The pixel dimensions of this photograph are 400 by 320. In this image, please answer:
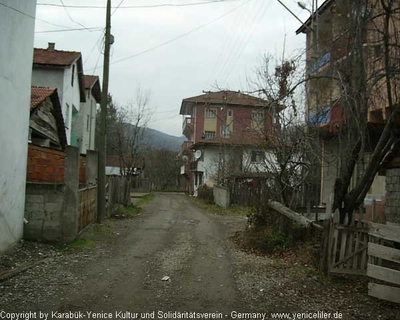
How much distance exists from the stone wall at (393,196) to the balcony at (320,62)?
116 inches

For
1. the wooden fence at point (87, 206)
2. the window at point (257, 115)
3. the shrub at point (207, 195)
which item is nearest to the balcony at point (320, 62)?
the window at point (257, 115)

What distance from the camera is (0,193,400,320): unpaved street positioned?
621 centimetres

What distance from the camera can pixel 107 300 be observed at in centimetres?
642

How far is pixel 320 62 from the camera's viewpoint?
9.27m

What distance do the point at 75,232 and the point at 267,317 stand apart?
6655mm

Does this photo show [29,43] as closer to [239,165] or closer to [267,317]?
[267,317]

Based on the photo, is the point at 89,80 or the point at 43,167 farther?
the point at 89,80

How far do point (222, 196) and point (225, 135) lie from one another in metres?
8.10

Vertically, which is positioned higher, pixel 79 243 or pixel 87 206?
pixel 87 206

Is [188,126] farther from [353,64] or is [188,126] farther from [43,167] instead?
[353,64]

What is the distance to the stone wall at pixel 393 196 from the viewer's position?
32.8 ft

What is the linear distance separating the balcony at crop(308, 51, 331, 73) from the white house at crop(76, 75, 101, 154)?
24805mm

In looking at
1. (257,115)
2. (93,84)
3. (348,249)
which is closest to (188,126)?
(93,84)

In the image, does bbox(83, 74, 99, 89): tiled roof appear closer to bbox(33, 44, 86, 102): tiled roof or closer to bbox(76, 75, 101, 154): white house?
bbox(76, 75, 101, 154): white house
